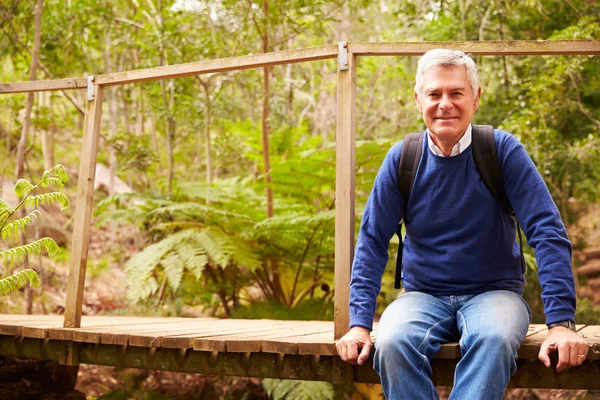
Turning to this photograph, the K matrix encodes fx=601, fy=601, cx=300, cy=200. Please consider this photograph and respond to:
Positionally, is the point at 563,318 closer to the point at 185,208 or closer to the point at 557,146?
the point at 185,208

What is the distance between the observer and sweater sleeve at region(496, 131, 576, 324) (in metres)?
2.30

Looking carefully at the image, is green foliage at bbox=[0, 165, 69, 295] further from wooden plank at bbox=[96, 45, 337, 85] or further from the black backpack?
the black backpack

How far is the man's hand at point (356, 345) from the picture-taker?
2.52 metres

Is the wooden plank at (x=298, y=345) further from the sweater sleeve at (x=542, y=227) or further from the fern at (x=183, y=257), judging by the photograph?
the fern at (x=183, y=257)

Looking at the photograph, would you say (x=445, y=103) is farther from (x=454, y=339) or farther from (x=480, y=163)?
(x=454, y=339)

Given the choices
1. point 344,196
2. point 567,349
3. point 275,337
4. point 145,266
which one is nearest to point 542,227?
point 567,349

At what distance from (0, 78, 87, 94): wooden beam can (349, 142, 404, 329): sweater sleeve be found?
7.30ft

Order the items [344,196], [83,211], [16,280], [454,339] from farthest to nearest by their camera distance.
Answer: [83,211], [16,280], [344,196], [454,339]

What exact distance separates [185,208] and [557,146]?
4.78 meters

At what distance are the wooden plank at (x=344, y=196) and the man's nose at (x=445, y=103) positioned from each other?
60cm

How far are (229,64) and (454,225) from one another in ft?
5.24

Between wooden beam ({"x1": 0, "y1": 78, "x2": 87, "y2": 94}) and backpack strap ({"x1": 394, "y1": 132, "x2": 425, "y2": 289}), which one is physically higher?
wooden beam ({"x1": 0, "y1": 78, "x2": 87, "y2": 94})

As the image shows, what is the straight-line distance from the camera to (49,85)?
3998mm

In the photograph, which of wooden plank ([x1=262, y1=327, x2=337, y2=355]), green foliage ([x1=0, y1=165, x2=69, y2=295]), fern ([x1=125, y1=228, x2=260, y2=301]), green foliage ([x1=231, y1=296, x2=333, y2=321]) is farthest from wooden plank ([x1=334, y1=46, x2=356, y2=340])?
green foliage ([x1=231, y1=296, x2=333, y2=321])
